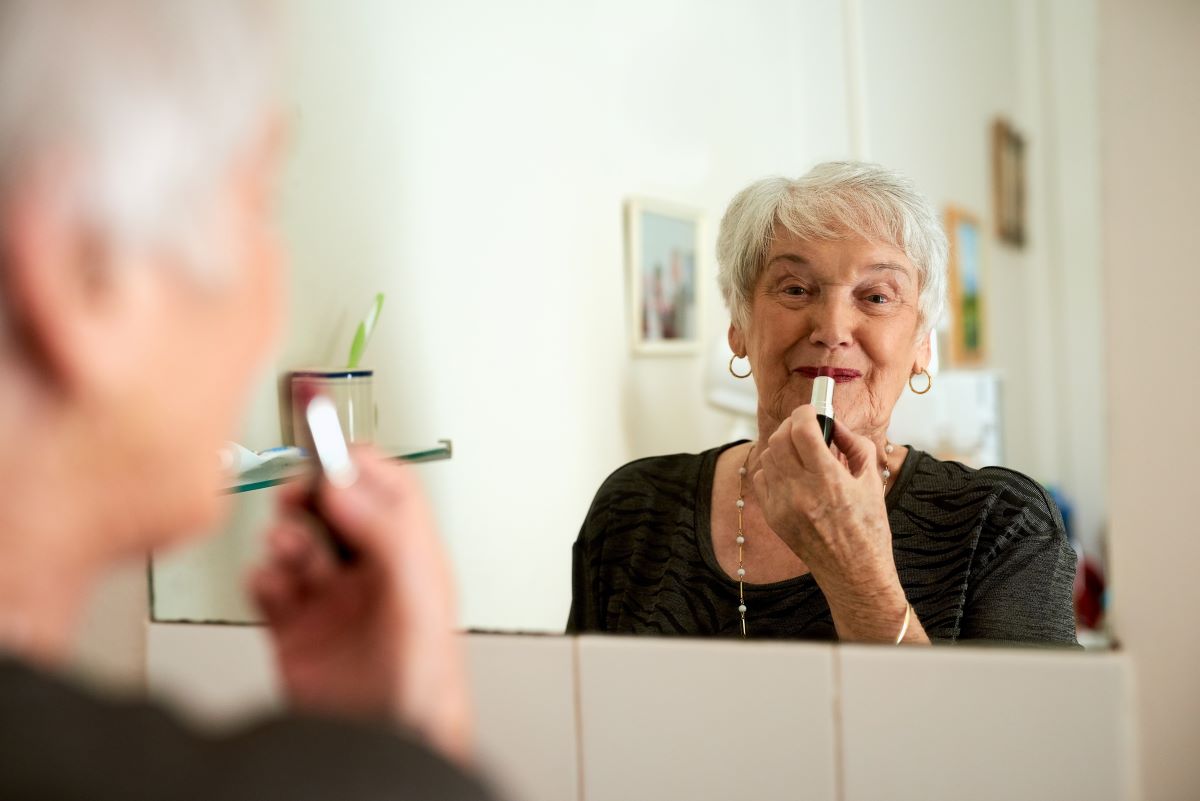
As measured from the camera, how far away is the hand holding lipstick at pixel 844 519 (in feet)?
2.12

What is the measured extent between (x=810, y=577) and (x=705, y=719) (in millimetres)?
125

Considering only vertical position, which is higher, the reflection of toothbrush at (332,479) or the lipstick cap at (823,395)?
the lipstick cap at (823,395)

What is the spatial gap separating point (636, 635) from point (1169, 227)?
432 millimetres

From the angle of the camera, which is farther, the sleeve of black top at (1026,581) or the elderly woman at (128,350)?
the sleeve of black top at (1026,581)

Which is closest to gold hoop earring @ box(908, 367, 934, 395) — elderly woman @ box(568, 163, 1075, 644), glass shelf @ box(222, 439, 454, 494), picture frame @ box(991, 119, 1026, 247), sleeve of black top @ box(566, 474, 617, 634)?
elderly woman @ box(568, 163, 1075, 644)

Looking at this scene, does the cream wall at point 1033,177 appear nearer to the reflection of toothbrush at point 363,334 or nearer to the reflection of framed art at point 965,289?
the reflection of framed art at point 965,289

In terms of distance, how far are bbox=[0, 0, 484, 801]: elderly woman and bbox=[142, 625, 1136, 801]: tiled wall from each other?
1.28ft

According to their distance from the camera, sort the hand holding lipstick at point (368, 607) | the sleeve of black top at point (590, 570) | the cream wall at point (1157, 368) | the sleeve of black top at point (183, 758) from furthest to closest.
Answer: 1. the sleeve of black top at point (590, 570)
2. the cream wall at point (1157, 368)
3. the hand holding lipstick at point (368, 607)
4. the sleeve of black top at point (183, 758)

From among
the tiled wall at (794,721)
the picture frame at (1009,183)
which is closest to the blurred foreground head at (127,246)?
→ the tiled wall at (794,721)

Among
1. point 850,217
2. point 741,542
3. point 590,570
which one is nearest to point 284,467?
point 590,570

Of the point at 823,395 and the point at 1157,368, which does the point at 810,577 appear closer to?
the point at 823,395

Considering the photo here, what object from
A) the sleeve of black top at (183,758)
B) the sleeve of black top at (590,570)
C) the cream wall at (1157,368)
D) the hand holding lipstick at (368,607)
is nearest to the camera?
the sleeve of black top at (183,758)

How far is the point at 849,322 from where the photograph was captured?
636 millimetres

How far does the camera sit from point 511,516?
0.75 metres
